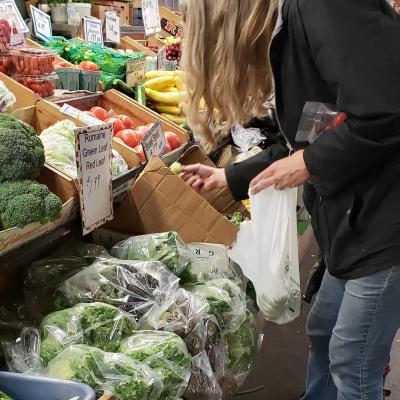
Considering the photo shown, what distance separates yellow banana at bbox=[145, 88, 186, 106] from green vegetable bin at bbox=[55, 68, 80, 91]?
570 mm

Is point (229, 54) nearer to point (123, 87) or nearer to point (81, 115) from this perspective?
point (81, 115)

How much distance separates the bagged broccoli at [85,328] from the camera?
1332 millimetres

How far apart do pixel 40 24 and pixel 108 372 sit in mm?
2588

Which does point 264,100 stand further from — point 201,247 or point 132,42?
point 132,42

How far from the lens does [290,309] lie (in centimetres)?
182

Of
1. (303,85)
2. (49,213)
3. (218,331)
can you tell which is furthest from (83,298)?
(303,85)

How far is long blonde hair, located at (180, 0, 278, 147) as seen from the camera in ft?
4.46

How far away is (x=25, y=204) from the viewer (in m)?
1.30

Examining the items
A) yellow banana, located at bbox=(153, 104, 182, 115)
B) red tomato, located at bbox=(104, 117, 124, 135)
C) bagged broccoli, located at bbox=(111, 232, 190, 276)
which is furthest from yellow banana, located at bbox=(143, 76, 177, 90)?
bagged broccoli, located at bbox=(111, 232, 190, 276)

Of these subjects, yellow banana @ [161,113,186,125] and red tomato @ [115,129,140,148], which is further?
yellow banana @ [161,113,186,125]

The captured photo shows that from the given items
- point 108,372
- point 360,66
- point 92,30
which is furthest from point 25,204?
point 92,30

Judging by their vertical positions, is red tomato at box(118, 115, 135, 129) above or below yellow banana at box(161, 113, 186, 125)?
above

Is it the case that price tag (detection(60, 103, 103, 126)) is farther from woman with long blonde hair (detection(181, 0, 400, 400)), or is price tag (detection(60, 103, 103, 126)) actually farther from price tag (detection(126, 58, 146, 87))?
price tag (detection(126, 58, 146, 87))

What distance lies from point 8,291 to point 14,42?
1222mm
